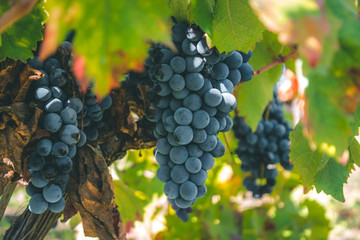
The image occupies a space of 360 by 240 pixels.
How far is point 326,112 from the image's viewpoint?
0.40m

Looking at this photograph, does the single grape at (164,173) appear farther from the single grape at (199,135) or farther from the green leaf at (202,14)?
the green leaf at (202,14)

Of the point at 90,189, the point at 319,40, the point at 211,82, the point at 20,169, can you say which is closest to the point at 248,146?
the point at 211,82

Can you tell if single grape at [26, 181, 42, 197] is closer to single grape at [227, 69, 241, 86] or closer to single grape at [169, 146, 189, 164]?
single grape at [169, 146, 189, 164]

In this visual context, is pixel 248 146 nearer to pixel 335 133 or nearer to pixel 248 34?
pixel 248 34

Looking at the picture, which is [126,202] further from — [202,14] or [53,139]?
[202,14]

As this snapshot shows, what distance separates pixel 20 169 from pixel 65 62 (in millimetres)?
250

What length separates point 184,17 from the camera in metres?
0.80

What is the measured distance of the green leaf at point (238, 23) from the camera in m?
0.77

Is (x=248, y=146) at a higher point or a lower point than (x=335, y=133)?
lower

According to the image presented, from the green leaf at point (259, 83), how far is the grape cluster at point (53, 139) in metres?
0.45

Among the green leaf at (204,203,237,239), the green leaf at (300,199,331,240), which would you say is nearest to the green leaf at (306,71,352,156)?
the green leaf at (204,203,237,239)

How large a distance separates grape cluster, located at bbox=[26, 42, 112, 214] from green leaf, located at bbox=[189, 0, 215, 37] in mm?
297

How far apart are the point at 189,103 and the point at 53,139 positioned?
1.00 ft

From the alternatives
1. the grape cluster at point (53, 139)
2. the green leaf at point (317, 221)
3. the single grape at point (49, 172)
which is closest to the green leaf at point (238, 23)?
the grape cluster at point (53, 139)
